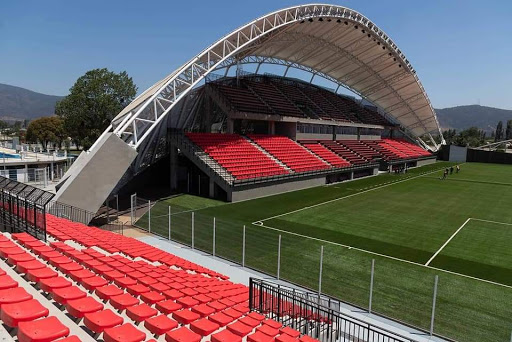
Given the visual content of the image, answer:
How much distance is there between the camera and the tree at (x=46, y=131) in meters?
90.5

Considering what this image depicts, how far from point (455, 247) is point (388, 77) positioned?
152 ft

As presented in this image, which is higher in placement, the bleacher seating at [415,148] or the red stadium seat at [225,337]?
the bleacher seating at [415,148]

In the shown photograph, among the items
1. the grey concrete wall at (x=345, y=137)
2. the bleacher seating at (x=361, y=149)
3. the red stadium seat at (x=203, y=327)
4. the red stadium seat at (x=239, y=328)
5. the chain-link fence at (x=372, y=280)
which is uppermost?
the grey concrete wall at (x=345, y=137)

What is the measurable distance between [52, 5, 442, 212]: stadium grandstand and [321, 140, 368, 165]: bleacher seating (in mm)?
243

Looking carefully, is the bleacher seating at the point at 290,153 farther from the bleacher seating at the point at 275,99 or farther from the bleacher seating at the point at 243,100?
the bleacher seating at the point at 275,99

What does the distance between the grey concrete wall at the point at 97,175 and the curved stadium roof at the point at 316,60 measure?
1.84 metres

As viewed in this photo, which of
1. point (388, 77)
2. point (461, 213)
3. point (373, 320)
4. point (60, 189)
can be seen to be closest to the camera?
point (373, 320)

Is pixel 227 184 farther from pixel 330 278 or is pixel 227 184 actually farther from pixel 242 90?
pixel 242 90

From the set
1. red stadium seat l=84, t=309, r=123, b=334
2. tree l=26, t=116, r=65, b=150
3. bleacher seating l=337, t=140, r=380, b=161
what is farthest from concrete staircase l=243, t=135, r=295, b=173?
tree l=26, t=116, r=65, b=150

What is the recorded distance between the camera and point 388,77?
5750 cm

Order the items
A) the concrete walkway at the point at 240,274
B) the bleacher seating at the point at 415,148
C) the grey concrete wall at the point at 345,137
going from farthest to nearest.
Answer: the bleacher seating at the point at 415,148, the grey concrete wall at the point at 345,137, the concrete walkway at the point at 240,274

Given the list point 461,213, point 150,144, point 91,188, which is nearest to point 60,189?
point 91,188

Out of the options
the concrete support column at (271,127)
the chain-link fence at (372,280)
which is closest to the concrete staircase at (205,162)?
the chain-link fence at (372,280)

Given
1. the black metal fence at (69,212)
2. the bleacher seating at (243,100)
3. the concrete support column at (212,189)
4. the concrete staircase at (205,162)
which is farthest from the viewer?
the bleacher seating at (243,100)
